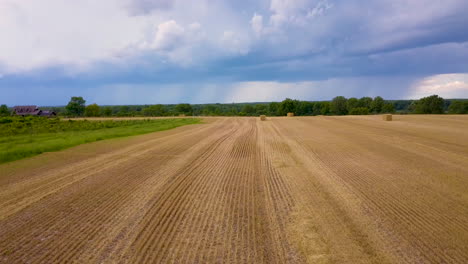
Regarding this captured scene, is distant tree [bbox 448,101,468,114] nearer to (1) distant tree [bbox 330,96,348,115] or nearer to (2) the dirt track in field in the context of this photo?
(1) distant tree [bbox 330,96,348,115]

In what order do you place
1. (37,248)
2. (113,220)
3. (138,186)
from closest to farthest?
(37,248), (113,220), (138,186)

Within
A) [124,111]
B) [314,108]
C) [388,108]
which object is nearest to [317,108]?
[314,108]

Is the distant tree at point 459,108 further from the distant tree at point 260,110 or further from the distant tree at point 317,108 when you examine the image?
the distant tree at point 260,110


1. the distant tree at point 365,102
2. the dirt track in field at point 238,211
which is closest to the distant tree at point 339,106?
the distant tree at point 365,102

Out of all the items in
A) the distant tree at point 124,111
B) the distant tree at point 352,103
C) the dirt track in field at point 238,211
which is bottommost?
the dirt track in field at point 238,211

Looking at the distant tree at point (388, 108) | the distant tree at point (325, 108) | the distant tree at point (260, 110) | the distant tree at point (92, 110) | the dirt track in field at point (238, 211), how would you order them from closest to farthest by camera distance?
the dirt track in field at point (238, 211) < the distant tree at point (388, 108) < the distant tree at point (92, 110) < the distant tree at point (325, 108) < the distant tree at point (260, 110)

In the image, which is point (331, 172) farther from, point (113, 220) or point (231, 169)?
point (113, 220)

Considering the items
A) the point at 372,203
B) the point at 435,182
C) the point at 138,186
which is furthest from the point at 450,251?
the point at 138,186
